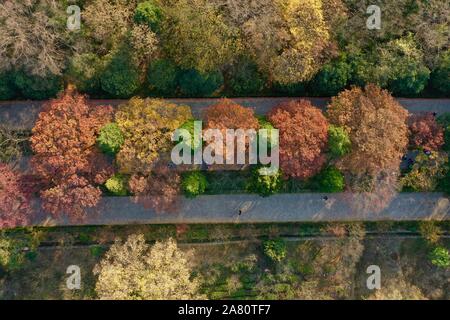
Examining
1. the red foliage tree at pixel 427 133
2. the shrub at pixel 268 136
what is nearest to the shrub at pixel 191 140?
the shrub at pixel 268 136

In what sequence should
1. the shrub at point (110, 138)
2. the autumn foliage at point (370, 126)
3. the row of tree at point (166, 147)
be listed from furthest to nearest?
the autumn foliage at point (370, 126)
the row of tree at point (166, 147)
the shrub at point (110, 138)

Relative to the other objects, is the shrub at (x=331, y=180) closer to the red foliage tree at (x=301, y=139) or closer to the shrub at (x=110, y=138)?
the red foliage tree at (x=301, y=139)

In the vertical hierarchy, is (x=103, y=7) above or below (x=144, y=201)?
above

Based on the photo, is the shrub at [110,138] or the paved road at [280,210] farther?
the paved road at [280,210]

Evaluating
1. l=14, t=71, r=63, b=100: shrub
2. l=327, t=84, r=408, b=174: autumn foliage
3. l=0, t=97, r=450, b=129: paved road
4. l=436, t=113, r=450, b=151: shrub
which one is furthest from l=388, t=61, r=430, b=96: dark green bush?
l=14, t=71, r=63, b=100: shrub

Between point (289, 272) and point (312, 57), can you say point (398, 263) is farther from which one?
point (312, 57)

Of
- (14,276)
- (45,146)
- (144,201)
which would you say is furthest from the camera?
(14,276)

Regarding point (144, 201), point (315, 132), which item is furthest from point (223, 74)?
point (144, 201)
